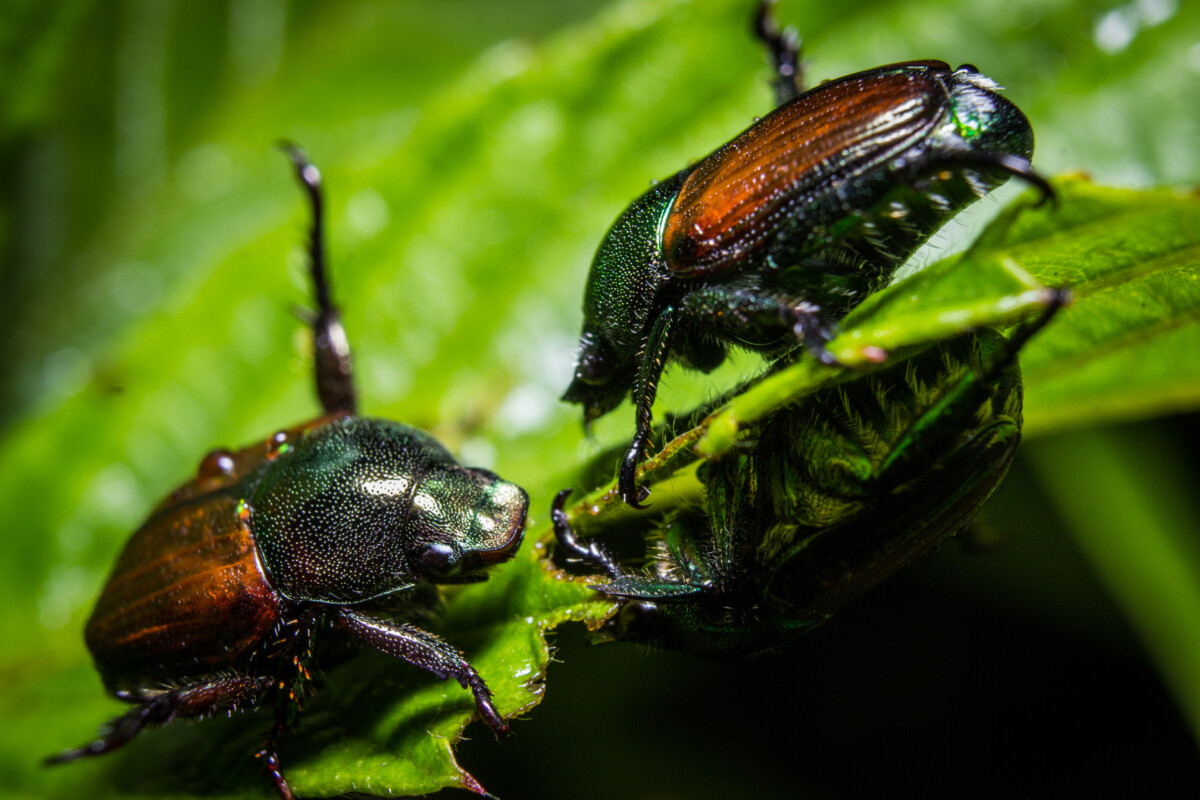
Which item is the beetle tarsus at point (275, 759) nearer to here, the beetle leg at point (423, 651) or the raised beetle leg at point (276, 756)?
the raised beetle leg at point (276, 756)

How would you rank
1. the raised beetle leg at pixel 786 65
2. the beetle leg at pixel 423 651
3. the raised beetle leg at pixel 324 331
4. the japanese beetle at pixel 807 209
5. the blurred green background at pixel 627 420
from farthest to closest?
the blurred green background at pixel 627 420 < the raised beetle leg at pixel 324 331 < the raised beetle leg at pixel 786 65 < the beetle leg at pixel 423 651 < the japanese beetle at pixel 807 209

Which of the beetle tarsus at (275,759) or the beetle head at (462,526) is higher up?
the beetle head at (462,526)

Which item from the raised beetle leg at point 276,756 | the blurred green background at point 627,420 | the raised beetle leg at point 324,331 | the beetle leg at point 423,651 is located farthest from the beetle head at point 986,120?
the raised beetle leg at point 276,756

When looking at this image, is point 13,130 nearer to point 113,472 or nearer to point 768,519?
point 113,472

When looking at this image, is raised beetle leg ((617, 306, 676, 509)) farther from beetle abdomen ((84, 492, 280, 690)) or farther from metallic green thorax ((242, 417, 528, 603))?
beetle abdomen ((84, 492, 280, 690))

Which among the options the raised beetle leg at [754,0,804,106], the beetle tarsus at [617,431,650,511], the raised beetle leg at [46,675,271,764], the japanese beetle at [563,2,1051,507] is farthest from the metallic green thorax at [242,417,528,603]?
the raised beetle leg at [754,0,804,106]

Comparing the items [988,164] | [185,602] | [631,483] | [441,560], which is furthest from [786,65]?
[185,602]

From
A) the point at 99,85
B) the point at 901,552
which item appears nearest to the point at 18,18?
the point at 99,85

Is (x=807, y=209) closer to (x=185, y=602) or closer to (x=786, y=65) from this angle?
(x=786, y=65)

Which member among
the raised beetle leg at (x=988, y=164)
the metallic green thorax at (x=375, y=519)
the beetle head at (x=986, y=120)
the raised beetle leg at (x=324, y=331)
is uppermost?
the raised beetle leg at (x=324, y=331)
